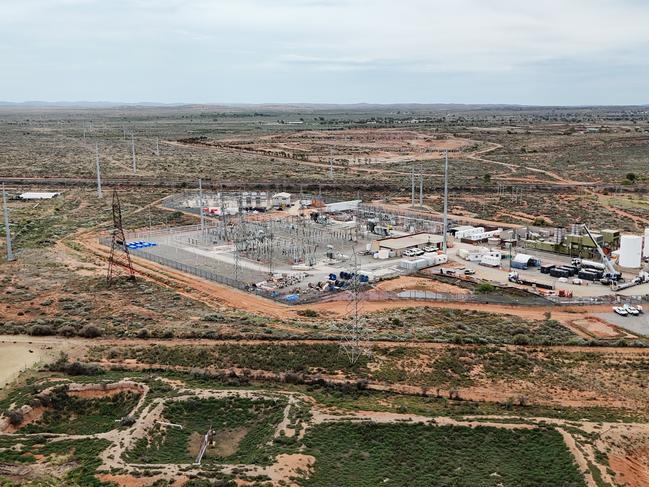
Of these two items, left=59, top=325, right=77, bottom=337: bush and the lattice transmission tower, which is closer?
the lattice transmission tower

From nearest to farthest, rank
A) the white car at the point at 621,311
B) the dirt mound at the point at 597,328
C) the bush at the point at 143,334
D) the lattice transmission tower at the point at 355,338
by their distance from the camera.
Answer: the lattice transmission tower at the point at 355,338, the bush at the point at 143,334, the dirt mound at the point at 597,328, the white car at the point at 621,311

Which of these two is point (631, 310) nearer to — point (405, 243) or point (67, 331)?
point (405, 243)

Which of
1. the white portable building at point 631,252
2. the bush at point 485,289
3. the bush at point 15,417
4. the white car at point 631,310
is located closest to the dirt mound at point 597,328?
the white car at point 631,310

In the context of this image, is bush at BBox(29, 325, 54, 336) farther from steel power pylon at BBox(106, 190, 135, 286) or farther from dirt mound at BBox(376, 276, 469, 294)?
dirt mound at BBox(376, 276, 469, 294)

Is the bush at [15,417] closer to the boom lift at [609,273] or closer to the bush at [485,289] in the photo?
the bush at [485,289]

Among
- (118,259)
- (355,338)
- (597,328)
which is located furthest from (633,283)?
(118,259)

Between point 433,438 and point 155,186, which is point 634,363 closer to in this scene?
point 433,438

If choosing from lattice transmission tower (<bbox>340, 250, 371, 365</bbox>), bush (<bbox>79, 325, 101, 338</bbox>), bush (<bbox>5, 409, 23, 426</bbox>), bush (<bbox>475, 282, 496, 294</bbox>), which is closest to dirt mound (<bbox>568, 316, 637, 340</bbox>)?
bush (<bbox>475, 282, 496, 294</bbox>)

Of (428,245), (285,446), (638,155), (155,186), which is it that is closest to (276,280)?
(428,245)
